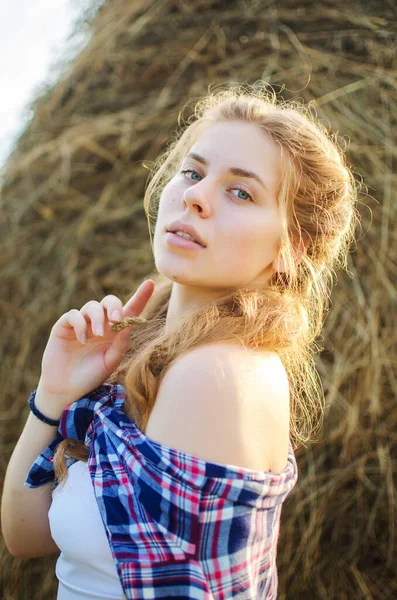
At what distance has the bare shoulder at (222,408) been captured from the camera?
0.79 metres

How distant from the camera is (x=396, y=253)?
153cm

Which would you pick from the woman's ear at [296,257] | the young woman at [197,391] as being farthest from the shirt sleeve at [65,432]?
the woman's ear at [296,257]

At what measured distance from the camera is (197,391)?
0.80 m

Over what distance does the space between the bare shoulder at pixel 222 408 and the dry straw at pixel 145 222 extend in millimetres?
643

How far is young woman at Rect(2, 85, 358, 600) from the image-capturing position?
0.79 metres

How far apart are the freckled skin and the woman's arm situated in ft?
1.14

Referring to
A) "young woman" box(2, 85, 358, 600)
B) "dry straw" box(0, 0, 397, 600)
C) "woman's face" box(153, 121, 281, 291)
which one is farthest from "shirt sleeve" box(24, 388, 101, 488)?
"dry straw" box(0, 0, 397, 600)

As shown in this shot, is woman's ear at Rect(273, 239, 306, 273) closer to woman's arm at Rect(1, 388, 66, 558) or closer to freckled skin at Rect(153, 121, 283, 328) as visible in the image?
freckled skin at Rect(153, 121, 283, 328)

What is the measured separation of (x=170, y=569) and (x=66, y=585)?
249 millimetres

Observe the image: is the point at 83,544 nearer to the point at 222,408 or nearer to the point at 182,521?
the point at 182,521

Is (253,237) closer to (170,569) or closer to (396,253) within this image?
(170,569)

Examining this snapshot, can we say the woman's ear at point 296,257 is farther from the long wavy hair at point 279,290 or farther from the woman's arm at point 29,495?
the woman's arm at point 29,495

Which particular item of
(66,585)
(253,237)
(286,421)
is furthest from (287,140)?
(66,585)

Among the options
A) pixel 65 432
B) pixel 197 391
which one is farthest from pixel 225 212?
pixel 65 432
